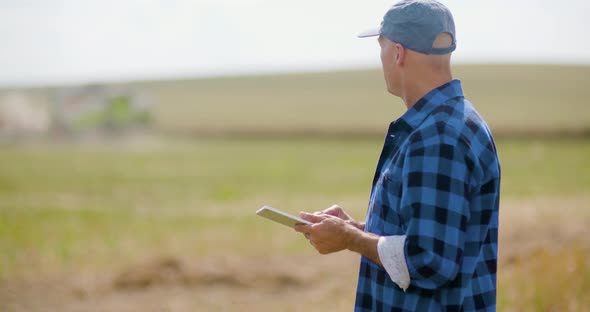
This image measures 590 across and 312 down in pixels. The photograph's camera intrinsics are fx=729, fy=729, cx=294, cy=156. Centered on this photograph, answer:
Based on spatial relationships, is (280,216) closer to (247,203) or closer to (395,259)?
(395,259)

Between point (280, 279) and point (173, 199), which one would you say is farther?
point (173, 199)

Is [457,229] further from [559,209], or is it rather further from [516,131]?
[516,131]

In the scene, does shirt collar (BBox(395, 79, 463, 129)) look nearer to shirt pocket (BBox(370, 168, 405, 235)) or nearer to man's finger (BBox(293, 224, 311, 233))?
shirt pocket (BBox(370, 168, 405, 235))

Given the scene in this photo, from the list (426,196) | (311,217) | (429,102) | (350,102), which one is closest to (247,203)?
(311,217)

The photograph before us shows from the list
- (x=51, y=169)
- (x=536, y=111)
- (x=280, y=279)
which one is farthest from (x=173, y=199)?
(x=536, y=111)

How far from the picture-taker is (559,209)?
1105 cm

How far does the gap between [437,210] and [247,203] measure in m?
15.7

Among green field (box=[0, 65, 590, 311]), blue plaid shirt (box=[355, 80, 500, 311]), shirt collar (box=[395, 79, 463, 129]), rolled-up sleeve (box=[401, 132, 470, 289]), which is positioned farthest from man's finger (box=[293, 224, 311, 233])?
green field (box=[0, 65, 590, 311])

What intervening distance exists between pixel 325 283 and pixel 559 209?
542 cm

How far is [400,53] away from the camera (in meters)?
2.49

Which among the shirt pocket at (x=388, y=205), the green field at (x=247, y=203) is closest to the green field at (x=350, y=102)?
the green field at (x=247, y=203)

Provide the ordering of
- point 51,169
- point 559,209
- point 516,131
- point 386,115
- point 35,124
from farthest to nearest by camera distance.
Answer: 1. point 35,124
2. point 386,115
3. point 516,131
4. point 51,169
5. point 559,209

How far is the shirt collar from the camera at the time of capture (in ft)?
8.17

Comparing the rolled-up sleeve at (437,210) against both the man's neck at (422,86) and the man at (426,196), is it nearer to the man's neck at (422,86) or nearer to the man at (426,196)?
the man at (426,196)
